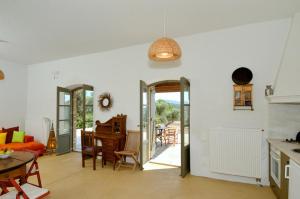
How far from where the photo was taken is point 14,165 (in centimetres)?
255

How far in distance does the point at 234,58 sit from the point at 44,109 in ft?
20.6

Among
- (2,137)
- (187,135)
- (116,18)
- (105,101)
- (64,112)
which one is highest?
(116,18)

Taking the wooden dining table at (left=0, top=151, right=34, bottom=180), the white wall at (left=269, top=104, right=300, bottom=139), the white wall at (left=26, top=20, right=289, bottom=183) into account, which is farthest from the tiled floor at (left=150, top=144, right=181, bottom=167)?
the wooden dining table at (left=0, top=151, right=34, bottom=180)

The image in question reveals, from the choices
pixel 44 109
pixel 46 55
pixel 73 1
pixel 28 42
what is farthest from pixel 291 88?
pixel 44 109

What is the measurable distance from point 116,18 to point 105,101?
2530mm

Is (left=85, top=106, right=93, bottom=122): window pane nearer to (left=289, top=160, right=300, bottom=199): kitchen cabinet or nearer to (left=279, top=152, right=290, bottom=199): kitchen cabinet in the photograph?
(left=279, top=152, right=290, bottom=199): kitchen cabinet

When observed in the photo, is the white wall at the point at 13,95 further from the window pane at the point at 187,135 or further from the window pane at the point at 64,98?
the window pane at the point at 187,135

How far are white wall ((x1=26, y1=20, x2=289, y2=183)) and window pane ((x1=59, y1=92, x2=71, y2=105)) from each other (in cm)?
101

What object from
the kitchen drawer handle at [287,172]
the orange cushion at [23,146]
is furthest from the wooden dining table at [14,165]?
the kitchen drawer handle at [287,172]

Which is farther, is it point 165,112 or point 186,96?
point 165,112

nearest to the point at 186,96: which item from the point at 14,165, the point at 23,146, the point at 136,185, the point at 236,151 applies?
the point at 236,151

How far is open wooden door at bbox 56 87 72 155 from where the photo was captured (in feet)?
20.1

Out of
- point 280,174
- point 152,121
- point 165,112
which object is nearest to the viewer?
point 280,174

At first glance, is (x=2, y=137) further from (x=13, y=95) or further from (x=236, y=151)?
(x=236, y=151)
